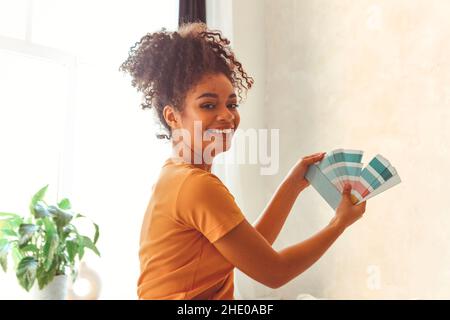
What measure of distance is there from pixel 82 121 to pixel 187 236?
1.66 metres

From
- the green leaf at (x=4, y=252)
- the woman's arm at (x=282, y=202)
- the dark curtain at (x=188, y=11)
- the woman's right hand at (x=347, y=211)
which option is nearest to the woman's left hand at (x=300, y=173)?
the woman's arm at (x=282, y=202)

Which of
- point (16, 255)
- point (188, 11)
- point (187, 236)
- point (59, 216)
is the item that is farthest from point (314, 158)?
point (188, 11)

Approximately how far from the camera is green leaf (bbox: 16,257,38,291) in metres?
1.84

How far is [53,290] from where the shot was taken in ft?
6.36

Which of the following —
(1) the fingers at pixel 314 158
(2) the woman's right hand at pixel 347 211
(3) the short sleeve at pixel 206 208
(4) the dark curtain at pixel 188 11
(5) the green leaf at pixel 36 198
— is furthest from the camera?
(4) the dark curtain at pixel 188 11

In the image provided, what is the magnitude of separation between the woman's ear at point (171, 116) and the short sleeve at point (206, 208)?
0.72 feet

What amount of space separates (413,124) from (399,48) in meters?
0.39

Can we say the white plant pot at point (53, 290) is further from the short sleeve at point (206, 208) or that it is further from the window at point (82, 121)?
the short sleeve at point (206, 208)

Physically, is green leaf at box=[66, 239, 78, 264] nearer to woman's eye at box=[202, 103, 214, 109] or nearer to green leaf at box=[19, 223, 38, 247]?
green leaf at box=[19, 223, 38, 247]

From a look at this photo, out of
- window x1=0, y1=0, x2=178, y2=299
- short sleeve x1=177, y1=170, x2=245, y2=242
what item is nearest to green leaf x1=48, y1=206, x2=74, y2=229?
window x1=0, y1=0, x2=178, y2=299

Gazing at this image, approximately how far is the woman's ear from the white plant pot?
1.16 meters

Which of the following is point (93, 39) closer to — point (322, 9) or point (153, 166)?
point (153, 166)

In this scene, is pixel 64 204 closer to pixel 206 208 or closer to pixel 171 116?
pixel 171 116

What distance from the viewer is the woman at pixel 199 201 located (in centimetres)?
93
